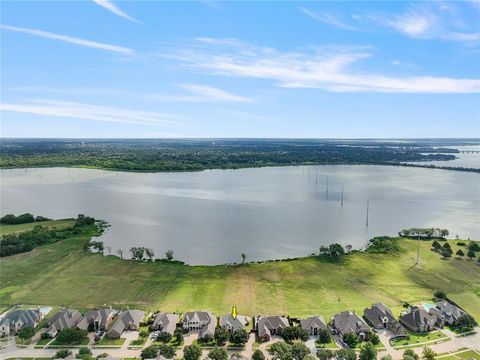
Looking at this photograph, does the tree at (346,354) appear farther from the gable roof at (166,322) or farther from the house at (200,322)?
the gable roof at (166,322)

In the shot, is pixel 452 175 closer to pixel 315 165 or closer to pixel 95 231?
pixel 315 165

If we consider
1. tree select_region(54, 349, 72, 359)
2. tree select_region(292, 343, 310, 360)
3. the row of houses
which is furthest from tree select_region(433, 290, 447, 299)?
tree select_region(54, 349, 72, 359)

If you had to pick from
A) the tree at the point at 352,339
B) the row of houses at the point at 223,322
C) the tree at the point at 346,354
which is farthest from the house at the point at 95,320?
the tree at the point at 352,339

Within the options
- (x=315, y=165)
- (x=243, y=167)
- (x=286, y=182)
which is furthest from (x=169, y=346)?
(x=315, y=165)

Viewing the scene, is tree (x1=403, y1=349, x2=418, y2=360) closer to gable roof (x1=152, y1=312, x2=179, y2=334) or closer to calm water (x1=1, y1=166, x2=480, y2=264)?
gable roof (x1=152, y1=312, x2=179, y2=334)

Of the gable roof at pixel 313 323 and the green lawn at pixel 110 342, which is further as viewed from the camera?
the gable roof at pixel 313 323

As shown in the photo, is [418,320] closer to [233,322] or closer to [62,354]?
[233,322]

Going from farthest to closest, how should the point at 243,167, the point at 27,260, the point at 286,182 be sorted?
1. the point at 243,167
2. the point at 286,182
3. the point at 27,260

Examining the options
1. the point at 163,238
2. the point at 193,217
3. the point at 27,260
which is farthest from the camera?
the point at 193,217
